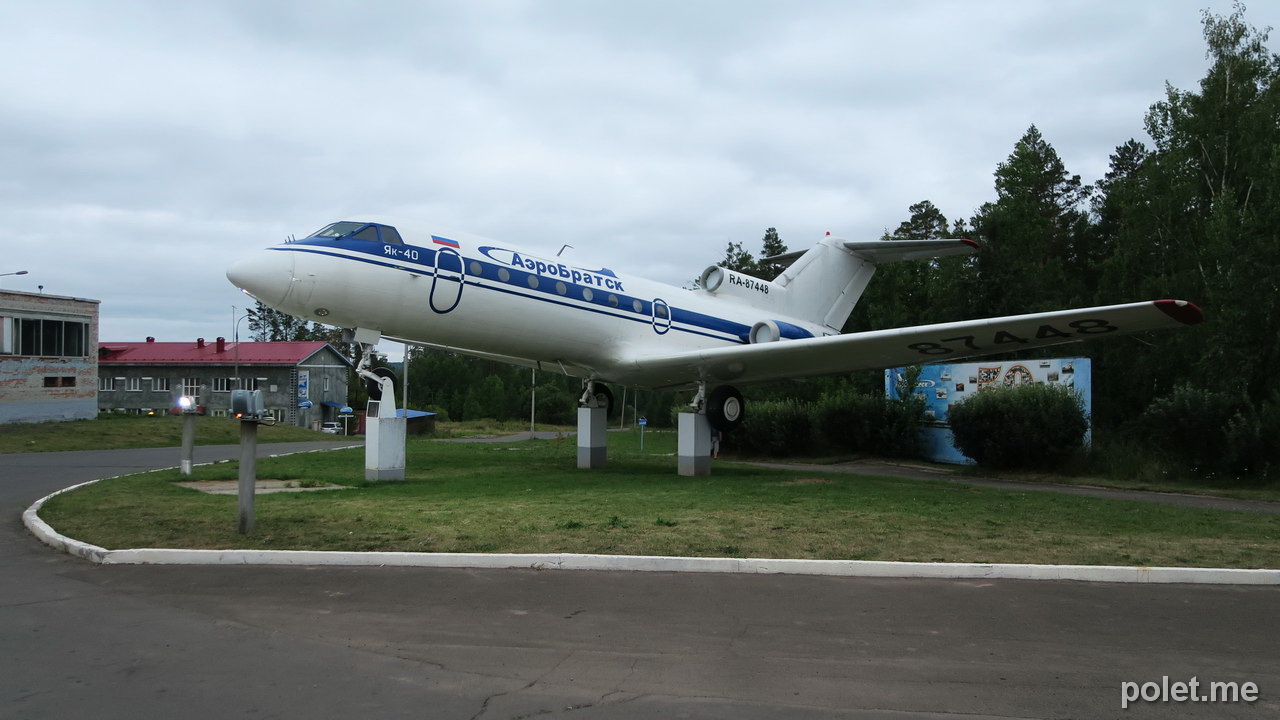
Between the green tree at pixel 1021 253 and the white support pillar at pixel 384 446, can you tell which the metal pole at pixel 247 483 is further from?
the green tree at pixel 1021 253

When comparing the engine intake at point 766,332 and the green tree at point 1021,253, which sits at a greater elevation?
the green tree at point 1021,253

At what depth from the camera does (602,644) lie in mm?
5070

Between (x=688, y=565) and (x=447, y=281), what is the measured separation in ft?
27.9

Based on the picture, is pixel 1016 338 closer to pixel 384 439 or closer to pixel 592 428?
pixel 592 428

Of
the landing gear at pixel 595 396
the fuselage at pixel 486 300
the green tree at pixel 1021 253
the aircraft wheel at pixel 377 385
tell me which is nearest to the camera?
the fuselage at pixel 486 300

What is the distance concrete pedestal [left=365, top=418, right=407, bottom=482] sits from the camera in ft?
46.9

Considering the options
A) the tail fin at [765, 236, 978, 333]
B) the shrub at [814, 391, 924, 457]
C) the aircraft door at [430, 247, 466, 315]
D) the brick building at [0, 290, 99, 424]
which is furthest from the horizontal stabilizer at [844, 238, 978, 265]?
the brick building at [0, 290, 99, 424]

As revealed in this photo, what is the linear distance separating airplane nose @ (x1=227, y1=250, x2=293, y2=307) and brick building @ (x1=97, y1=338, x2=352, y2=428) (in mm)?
45734

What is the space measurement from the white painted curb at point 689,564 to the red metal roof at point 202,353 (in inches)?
2053

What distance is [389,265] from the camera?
44.3ft

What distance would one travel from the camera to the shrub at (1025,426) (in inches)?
730

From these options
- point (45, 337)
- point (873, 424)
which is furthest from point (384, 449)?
point (45, 337)

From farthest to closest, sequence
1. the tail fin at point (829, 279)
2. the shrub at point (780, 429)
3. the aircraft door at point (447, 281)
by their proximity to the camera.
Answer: the shrub at point (780, 429)
the tail fin at point (829, 279)
the aircraft door at point (447, 281)

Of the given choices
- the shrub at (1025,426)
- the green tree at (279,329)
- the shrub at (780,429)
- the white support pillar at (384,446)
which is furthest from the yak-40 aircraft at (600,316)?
the green tree at (279,329)
